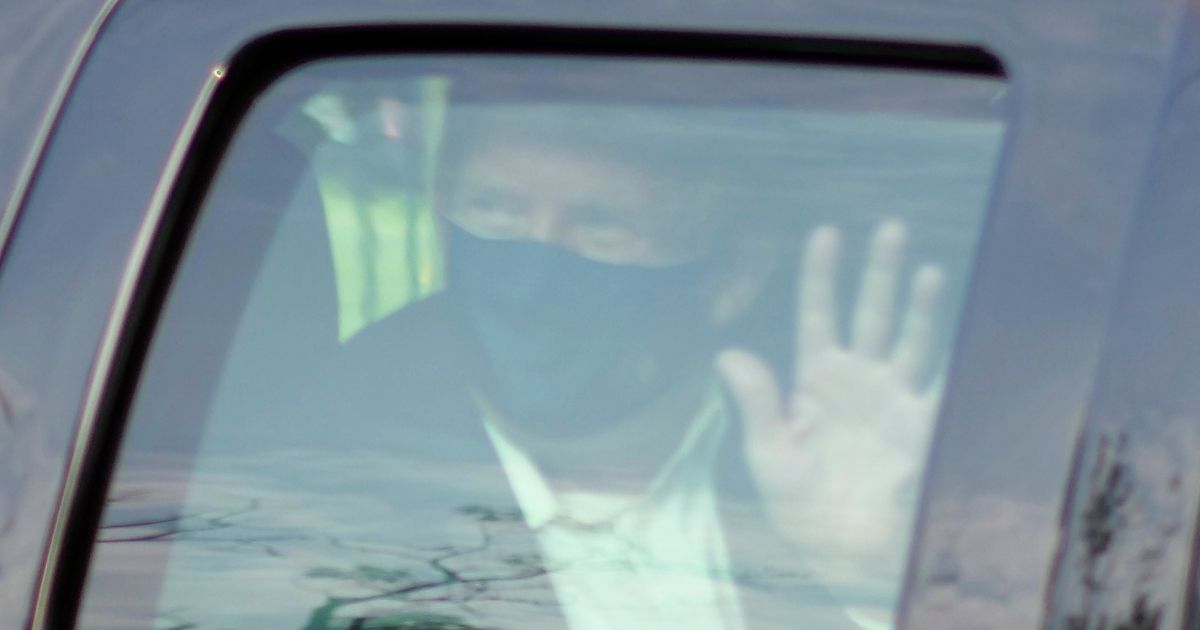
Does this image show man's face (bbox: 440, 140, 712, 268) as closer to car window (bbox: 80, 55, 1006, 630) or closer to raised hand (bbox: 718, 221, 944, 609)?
car window (bbox: 80, 55, 1006, 630)

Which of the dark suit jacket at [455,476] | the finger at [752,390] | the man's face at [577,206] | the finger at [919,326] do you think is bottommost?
the dark suit jacket at [455,476]

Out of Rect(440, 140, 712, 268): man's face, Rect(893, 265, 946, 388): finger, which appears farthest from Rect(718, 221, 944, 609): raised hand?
Rect(440, 140, 712, 268): man's face

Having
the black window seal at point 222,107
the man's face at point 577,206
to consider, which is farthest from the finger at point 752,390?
the black window seal at point 222,107

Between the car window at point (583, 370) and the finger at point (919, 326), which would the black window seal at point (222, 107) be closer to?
the car window at point (583, 370)

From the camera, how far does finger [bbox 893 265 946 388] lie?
1.31m

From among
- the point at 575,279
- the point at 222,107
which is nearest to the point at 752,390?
the point at 575,279

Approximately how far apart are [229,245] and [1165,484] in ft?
2.76

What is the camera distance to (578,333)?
1368mm

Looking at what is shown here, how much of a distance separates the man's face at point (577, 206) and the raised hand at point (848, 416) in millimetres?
121

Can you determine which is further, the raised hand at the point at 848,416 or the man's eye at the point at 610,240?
the man's eye at the point at 610,240

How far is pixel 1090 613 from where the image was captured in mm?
1133

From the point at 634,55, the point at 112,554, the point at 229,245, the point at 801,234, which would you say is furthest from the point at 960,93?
the point at 112,554

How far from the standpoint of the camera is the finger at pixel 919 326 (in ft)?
4.30

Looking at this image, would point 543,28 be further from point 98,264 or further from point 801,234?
point 98,264
